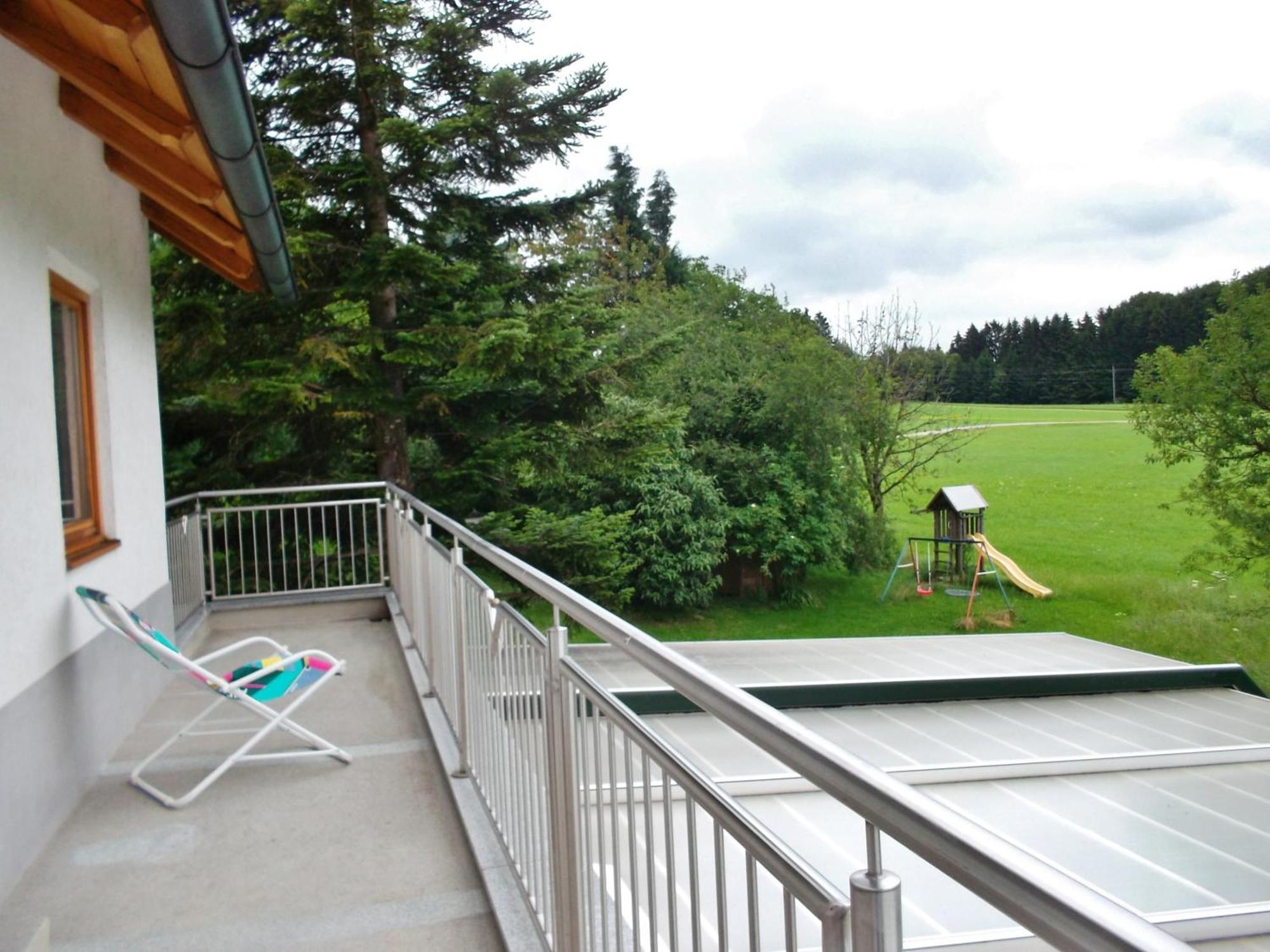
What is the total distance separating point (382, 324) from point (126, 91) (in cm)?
676

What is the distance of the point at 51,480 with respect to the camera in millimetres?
3189

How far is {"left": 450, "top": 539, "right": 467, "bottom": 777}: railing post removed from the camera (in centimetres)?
323

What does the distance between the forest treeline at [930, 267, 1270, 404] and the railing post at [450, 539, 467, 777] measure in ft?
91.4

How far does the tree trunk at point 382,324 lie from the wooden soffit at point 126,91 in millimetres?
4977

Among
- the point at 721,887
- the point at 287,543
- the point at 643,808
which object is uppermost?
the point at 721,887

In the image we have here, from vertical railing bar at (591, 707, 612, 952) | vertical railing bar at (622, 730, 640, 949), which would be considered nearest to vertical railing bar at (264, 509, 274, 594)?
vertical railing bar at (591, 707, 612, 952)

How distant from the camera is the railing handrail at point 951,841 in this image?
0.54 m

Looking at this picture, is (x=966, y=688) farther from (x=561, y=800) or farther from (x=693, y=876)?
(x=693, y=876)

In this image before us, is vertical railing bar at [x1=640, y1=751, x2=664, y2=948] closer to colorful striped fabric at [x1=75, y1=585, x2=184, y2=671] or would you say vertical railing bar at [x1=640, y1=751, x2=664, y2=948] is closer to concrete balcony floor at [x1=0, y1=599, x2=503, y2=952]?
concrete balcony floor at [x1=0, y1=599, x2=503, y2=952]

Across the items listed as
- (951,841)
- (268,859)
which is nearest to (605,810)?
(268,859)

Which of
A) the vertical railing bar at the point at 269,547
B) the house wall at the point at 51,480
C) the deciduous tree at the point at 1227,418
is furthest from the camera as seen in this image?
the deciduous tree at the point at 1227,418

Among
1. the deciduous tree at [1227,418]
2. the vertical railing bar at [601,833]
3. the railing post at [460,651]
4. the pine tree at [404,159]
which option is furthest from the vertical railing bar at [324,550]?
the deciduous tree at [1227,418]

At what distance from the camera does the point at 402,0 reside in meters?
9.45

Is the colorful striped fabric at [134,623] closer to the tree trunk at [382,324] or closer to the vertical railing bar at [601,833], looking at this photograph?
the vertical railing bar at [601,833]
